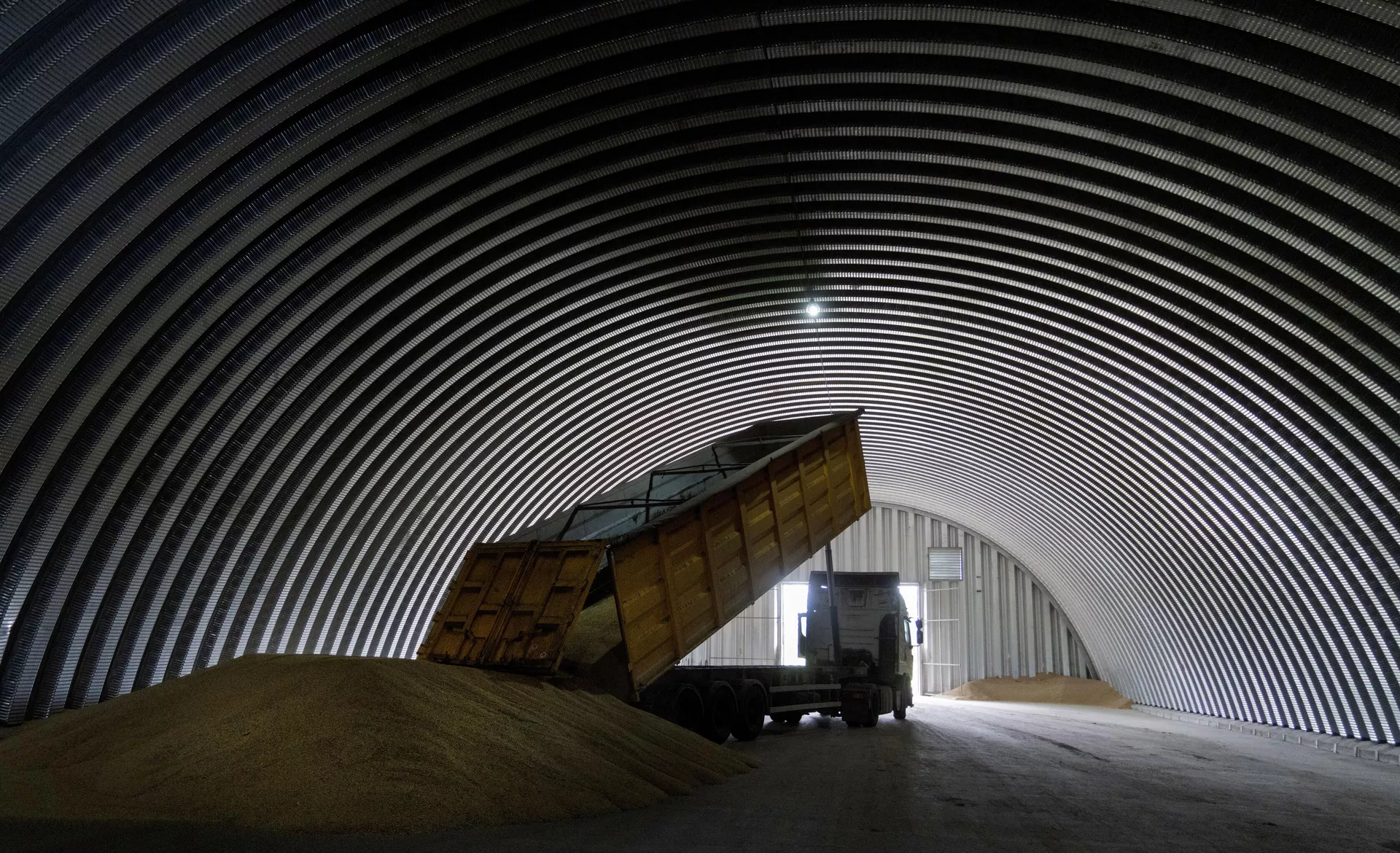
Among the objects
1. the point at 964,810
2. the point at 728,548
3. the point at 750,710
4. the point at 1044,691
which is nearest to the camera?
the point at 964,810

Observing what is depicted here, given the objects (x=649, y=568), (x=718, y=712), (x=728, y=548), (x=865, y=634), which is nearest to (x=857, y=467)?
(x=728, y=548)

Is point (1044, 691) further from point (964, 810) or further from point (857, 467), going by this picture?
point (964, 810)

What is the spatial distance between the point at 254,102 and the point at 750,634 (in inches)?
1096

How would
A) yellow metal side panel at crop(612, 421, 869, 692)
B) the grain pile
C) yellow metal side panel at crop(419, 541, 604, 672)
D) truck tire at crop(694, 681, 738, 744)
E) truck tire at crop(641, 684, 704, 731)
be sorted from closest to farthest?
the grain pile, yellow metal side panel at crop(419, 541, 604, 672), yellow metal side panel at crop(612, 421, 869, 692), truck tire at crop(641, 684, 704, 731), truck tire at crop(694, 681, 738, 744)

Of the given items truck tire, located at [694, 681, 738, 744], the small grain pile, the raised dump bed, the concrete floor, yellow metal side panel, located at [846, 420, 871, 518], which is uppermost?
yellow metal side panel, located at [846, 420, 871, 518]

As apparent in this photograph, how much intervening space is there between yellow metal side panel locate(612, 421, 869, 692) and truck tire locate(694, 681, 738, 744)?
96 centimetres

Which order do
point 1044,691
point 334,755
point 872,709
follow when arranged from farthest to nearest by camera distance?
1. point 1044,691
2. point 872,709
3. point 334,755

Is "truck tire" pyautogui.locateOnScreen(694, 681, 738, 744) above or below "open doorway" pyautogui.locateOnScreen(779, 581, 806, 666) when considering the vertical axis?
below

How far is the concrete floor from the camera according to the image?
5793 millimetres

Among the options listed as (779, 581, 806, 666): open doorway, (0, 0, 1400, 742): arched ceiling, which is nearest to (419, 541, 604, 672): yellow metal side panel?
(0, 0, 1400, 742): arched ceiling

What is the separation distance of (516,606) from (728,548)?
3.20 meters

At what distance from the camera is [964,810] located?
25.2 ft

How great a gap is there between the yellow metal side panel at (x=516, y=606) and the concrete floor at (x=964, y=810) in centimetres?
241

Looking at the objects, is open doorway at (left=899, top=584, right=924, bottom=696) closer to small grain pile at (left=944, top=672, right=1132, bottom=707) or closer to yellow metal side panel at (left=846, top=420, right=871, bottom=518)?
small grain pile at (left=944, top=672, right=1132, bottom=707)
